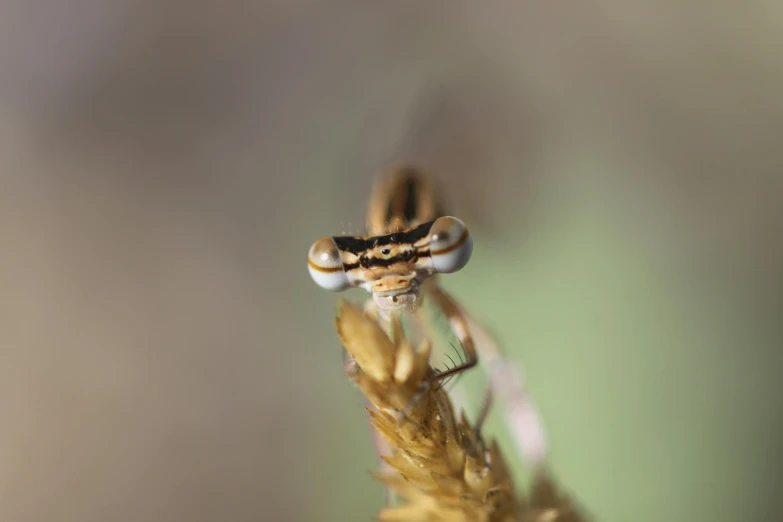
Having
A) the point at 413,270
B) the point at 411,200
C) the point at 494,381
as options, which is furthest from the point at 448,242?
the point at 411,200

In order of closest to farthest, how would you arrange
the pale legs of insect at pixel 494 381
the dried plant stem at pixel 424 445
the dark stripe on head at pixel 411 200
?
the dried plant stem at pixel 424 445 < the pale legs of insect at pixel 494 381 < the dark stripe on head at pixel 411 200

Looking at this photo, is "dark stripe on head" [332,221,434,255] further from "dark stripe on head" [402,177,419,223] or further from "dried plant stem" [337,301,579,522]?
"dried plant stem" [337,301,579,522]

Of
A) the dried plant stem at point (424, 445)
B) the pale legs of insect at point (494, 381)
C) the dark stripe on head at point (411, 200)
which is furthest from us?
the dark stripe on head at point (411, 200)

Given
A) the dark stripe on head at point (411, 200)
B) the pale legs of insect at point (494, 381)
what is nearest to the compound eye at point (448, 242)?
the pale legs of insect at point (494, 381)

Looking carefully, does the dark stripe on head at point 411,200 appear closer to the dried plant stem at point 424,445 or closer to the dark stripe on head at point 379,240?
the dark stripe on head at point 379,240

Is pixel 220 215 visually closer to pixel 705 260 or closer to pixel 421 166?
pixel 421 166

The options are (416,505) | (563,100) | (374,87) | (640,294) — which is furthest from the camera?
(374,87)

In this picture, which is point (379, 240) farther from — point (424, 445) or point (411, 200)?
point (424, 445)

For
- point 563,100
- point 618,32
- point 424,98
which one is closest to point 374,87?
point 424,98
